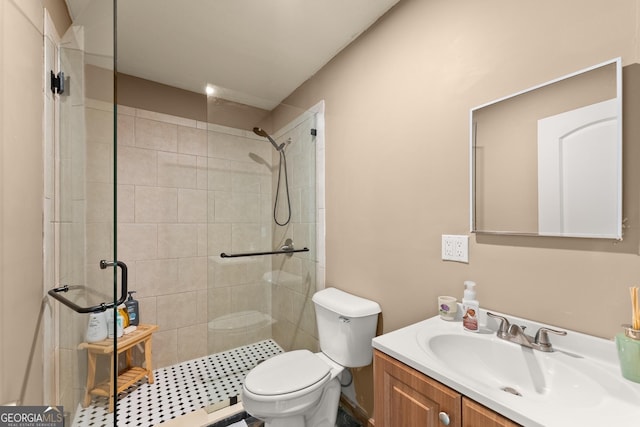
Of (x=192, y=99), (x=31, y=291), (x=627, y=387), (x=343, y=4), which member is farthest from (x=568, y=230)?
(x=192, y=99)

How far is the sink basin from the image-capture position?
74cm

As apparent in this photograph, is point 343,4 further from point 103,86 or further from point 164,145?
point 164,145

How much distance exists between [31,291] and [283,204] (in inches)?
54.6

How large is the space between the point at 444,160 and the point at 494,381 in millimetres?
898

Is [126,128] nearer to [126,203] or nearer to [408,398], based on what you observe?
[126,203]

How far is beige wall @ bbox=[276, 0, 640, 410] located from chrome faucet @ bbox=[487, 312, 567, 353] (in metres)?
0.07

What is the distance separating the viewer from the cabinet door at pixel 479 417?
62 cm

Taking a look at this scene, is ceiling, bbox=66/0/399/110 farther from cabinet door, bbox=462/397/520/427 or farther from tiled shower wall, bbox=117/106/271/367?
cabinet door, bbox=462/397/520/427

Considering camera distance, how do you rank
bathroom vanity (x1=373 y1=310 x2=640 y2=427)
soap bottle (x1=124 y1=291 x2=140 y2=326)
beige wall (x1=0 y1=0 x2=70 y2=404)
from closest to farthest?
bathroom vanity (x1=373 y1=310 x2=640 y2=427) < beige wall (x1=0 y1=0 x2=70 y2=404) < soap bottle (x1=124 y1=291 x2=140 y2=326)

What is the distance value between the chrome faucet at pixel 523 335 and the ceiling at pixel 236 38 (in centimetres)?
167

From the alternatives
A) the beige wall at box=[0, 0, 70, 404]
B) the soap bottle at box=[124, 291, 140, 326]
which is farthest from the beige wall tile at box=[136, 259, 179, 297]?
the beige wall at box=[0, 0, 70, 404]

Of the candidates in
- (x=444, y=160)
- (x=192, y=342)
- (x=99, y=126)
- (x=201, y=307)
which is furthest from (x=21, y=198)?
(x=192, y=342)

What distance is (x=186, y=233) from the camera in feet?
7.97

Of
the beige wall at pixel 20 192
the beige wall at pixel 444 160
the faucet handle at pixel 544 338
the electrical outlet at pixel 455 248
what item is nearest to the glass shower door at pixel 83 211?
the beige wall at pixel 20 192
